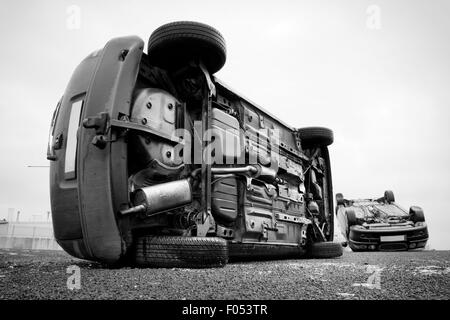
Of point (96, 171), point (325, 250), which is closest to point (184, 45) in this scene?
point (96, 171)

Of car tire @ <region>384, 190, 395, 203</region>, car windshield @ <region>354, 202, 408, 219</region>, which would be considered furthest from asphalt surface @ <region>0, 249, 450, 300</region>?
car tire @ <region>384, 190, 395, 203</region>

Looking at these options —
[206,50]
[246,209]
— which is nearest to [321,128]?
[246,209]

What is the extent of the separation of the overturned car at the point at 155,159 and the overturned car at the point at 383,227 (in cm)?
481

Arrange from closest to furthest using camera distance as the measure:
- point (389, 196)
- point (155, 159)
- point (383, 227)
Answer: point (155, 159)
point (383, 227)
point (389, 196)

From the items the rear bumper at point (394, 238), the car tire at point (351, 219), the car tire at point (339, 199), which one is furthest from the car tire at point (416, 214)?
the car tire at point (339, 199)

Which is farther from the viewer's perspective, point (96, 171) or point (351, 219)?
point (351, 219)

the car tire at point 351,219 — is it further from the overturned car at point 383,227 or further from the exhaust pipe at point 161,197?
the exhaust pipe at point 161,197

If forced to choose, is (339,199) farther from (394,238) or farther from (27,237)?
(27,237)

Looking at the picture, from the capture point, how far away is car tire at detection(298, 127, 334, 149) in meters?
5.91

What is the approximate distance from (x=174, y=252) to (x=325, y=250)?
12.0ft

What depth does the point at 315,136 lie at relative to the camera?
19.4ft

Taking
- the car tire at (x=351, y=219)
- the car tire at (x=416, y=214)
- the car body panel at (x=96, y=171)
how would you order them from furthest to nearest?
the car tire at (x=351, y=219) < the car tire at (x=416, y=214) < the car body panel at (x=96, y=171)

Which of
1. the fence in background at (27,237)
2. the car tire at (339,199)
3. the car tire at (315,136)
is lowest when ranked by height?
the fence in background at (27,237)

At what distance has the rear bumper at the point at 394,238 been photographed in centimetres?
752
